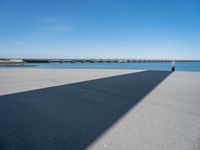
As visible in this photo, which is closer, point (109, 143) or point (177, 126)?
point (109, 143)

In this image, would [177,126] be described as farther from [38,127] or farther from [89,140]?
[38,127]

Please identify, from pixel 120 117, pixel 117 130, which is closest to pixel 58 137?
pixel 117 130

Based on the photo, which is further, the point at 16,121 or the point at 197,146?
the point at 16,121

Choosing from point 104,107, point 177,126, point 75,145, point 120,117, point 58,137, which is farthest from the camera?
point 104,107

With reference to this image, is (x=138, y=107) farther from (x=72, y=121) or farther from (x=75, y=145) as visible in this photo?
(x=75, y=145)

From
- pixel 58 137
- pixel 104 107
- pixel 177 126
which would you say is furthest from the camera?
pixel 104 107

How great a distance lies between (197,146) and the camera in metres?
1.96

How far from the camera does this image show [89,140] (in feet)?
6.84

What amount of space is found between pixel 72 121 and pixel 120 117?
0.83 metres

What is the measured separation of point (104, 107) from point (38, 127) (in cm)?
147

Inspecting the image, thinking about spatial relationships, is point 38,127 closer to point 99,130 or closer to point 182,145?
point 99,130

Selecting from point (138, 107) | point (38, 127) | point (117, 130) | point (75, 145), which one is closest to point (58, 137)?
point (75, 145)

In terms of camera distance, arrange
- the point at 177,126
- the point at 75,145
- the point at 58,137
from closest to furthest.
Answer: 1. the point at 75,145
2. the point at 58,137
3. the point at 177,126

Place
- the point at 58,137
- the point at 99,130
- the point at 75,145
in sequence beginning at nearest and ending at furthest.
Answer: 1. the point at 75,145
2. the point at 58,137
3. the point at 99,130
